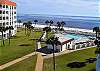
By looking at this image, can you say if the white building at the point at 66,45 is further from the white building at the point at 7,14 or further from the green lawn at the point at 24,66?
the white building at the point at 7,14

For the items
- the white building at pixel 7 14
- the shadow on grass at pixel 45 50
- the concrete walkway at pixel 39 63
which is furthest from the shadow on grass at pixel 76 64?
the white building at pixel 7 14

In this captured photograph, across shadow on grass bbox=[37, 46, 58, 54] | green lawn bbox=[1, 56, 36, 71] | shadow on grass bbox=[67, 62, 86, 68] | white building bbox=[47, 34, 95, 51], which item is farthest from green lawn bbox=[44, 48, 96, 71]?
shadow on grass bbox=[37, 46, 58, 54]

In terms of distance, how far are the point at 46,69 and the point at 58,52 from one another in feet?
71.6

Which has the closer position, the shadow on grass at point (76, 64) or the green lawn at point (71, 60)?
the green lawn at point (71, 60)

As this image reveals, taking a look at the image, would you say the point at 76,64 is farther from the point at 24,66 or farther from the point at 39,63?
the point at 24,66

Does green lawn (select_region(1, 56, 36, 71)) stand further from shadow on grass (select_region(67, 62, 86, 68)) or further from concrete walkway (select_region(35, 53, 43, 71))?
shadow on grass (select_region(67, 62, 86, 68))

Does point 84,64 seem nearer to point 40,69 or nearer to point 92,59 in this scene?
A: point 92,59

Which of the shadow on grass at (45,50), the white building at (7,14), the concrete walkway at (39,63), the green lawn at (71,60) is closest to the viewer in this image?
the concrete walkway at (39,63)

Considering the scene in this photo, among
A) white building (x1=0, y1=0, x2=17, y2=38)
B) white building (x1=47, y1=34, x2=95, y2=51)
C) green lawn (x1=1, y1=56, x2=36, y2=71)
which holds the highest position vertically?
white building (x1=0, y1=0, x2=17, y2=38)

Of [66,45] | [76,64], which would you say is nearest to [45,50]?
[66,45]

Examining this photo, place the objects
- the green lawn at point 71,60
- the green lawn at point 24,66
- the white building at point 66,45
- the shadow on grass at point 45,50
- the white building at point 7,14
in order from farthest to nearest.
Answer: the white building at point 7,14, the white building at point 66,45, the shadow on grass at point 45,50, the green lawn at point 71,60, the green lawn at point 24,66

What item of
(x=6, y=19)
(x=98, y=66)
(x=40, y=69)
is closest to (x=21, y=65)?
(x=40, y=69)

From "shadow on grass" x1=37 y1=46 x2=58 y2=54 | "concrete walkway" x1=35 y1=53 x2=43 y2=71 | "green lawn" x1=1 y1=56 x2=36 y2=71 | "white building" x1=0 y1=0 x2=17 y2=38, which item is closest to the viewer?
"green lawn" x1=1 y1=56 x2=36 y2=71

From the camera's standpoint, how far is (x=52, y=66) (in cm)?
7206
